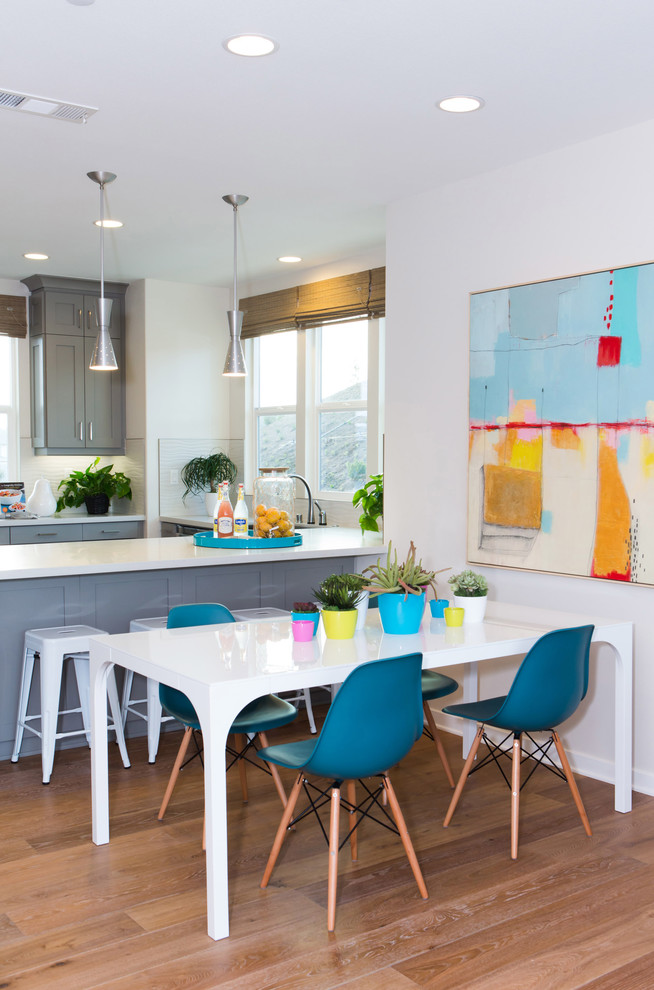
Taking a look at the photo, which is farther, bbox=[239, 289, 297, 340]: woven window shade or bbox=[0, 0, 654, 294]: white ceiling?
bbox=[239, 289, 297, 340]: woven window shade

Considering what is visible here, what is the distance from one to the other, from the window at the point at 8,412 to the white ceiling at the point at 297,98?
6.79ft

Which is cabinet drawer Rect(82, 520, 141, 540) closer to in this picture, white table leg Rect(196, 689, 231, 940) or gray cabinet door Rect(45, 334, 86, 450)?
gray cabinet door Rect(45, 334, 86, 450)

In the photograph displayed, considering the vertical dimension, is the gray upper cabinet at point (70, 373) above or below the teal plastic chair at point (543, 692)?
above

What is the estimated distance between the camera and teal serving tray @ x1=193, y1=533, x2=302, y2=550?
4766mm

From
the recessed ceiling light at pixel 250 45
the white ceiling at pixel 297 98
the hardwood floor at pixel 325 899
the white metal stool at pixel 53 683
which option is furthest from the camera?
the white metal stool at pixel 53 683

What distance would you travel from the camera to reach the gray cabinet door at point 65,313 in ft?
22.1

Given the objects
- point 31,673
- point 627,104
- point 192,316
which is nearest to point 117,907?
point 31,673

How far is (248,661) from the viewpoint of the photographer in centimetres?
274

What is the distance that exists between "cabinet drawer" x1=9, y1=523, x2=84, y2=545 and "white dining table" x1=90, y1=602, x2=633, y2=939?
Answer: 11.2 feet

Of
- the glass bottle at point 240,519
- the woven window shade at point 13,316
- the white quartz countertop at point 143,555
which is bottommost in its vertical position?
the white quartz countertop at point 143,555

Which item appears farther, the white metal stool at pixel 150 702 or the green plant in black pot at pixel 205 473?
the green plant in black pot at pixel 205 473

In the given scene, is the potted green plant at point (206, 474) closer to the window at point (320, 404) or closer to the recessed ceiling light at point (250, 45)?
the window at point (320, 404)

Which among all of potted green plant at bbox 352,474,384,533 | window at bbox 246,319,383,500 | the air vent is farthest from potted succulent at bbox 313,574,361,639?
window at bbox 246,319,383,500

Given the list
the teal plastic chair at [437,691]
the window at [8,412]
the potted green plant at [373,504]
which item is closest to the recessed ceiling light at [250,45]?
the teal plastic chair at [437,691]
